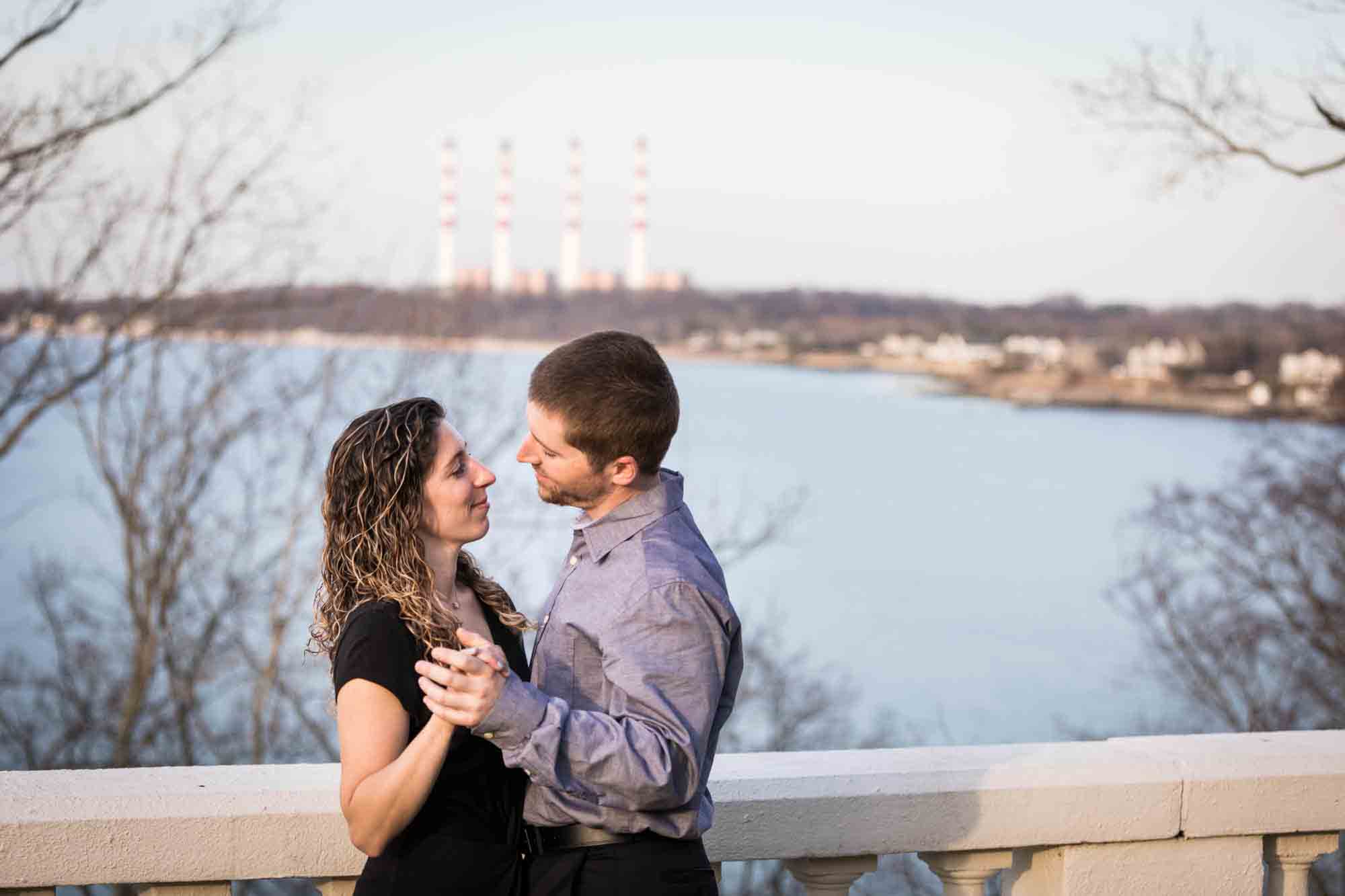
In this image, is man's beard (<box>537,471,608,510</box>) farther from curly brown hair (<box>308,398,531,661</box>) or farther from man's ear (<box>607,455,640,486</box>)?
curly brown hair (<box>308,398,531,661</box>)

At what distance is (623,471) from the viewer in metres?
2.14

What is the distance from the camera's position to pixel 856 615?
3778cm

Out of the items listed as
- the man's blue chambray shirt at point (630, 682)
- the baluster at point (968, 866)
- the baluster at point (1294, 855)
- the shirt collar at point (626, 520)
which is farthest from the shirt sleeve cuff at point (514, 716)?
the baluster at point (1294, 855)

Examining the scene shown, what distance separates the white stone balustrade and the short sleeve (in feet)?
1.45

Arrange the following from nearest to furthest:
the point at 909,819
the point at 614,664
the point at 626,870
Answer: the point at 614,664
the point at 626,870
the point at 909,819

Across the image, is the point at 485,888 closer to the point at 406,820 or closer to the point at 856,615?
the point at 406,820

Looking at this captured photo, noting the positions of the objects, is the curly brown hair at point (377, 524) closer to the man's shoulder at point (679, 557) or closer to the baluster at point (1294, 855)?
the man's shoulder at point (679, 557)

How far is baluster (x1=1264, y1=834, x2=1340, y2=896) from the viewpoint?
9.31 ft

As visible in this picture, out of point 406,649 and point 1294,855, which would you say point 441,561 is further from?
point 1294,855

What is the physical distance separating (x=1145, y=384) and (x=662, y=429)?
162 ft

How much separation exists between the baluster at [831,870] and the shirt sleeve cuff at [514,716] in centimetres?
95

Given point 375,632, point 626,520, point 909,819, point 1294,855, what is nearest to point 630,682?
point 626,520

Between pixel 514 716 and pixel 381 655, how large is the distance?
27 cm

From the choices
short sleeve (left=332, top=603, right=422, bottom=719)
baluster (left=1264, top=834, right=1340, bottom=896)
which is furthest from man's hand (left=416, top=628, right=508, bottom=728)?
baluster (left=1264, top=834, right=1340, bottom=896)
